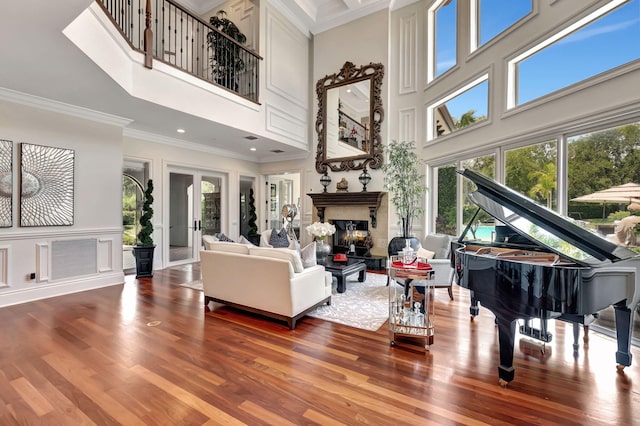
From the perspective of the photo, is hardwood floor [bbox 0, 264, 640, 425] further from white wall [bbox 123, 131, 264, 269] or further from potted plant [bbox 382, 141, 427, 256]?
white wall [bbox 123, 131, 264, 269]

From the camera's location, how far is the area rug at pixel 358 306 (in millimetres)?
3215

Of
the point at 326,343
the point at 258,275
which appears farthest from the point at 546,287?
the point at 258,275

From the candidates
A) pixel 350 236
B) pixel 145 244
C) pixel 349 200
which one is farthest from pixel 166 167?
pixel 350 236

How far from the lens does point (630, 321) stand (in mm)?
2188

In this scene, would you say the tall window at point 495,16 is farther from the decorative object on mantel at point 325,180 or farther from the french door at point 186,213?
the french door at point 186,213

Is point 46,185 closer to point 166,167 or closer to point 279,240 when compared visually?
point 166,167

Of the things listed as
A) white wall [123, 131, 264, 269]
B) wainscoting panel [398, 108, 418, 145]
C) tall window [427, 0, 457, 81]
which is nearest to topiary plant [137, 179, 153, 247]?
white wall [123, 131, 264, 269]

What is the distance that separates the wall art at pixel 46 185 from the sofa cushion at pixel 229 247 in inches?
104

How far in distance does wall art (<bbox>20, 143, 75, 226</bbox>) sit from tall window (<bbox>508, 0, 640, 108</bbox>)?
6.72 m

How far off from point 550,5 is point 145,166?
7.06 meters

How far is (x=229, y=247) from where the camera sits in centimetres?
341

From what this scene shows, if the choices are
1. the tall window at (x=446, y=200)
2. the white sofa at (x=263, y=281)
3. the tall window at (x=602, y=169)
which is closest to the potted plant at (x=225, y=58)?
the white sofa at (x=263, y=281)

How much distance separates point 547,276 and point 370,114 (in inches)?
210

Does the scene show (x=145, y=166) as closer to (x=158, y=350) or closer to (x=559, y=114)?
(x=158, y=350)
